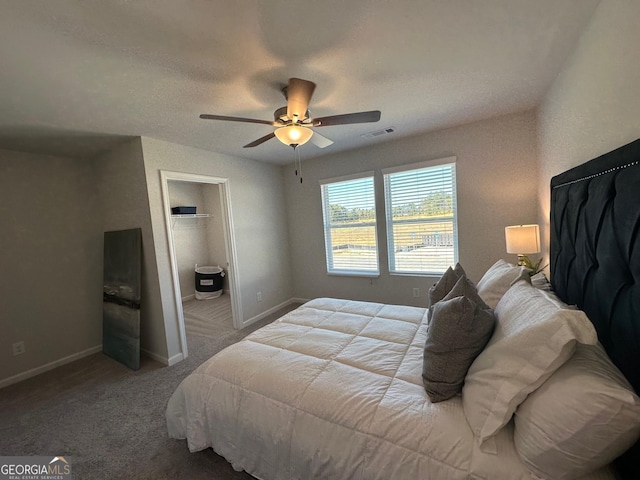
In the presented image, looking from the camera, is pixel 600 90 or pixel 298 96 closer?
pixel 600 90

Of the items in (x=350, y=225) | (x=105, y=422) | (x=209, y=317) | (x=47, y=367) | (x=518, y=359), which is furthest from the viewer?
(x=209, y=317)

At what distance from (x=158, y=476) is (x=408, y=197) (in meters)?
3.59

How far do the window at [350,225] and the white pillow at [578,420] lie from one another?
9.98 ft

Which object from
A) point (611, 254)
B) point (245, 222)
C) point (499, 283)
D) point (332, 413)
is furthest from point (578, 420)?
point (245, 222)

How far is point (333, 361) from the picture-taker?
1.55m

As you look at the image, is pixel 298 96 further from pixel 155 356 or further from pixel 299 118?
pixel 155 356

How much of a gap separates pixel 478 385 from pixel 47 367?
4228 millimetres

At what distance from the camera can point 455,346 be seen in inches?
47.3

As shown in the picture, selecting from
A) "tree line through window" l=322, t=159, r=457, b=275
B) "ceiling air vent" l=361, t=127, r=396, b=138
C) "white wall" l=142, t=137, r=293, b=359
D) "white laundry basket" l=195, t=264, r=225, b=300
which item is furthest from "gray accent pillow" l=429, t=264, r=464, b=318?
"white laundry basket" l=195, t=264, r=225, b=300

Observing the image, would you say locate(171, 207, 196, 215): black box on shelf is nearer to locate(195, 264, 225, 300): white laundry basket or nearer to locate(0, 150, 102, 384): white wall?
locate(195, 264, 225, 300): white laundry basket

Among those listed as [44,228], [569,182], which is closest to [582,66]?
[569,182]

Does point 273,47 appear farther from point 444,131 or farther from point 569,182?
point 444,131

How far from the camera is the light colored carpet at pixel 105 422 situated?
1659mm

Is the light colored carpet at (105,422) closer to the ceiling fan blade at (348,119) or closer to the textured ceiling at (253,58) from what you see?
the ceiling fan blade at (348,119)
